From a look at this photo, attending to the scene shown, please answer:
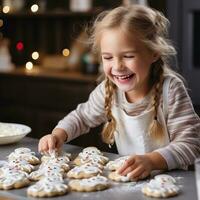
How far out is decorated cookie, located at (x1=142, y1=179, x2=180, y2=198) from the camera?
1.40 m

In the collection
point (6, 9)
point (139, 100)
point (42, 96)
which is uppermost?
point (6, 9)

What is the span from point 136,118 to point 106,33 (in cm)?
32

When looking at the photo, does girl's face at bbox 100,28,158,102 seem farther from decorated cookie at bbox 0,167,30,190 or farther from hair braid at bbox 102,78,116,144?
decorated cookie at bbox 0,167,30,190

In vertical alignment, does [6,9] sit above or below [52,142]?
above

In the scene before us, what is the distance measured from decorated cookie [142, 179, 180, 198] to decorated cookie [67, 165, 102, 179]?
0.63 ft

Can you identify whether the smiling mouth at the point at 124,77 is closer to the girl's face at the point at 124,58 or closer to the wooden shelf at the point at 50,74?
the girl's face at the point at 124,58

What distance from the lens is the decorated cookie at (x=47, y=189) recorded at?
1422 millimetres

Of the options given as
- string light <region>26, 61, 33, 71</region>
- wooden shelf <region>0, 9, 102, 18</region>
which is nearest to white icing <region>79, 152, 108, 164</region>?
wooden shelf <region>0, 9, 102, 18</region>

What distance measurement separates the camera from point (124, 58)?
5.93 ft

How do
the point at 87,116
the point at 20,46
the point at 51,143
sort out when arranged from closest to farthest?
the point at 51,143 < the point at 87,116 < the point at 20,46

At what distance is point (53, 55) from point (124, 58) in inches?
114

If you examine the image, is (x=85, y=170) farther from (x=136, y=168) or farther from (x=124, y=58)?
(x=124, y=58)

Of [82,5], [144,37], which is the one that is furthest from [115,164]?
[82,5]

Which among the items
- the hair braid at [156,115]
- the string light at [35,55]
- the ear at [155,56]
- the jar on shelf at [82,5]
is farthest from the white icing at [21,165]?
the string light at [35,55]
